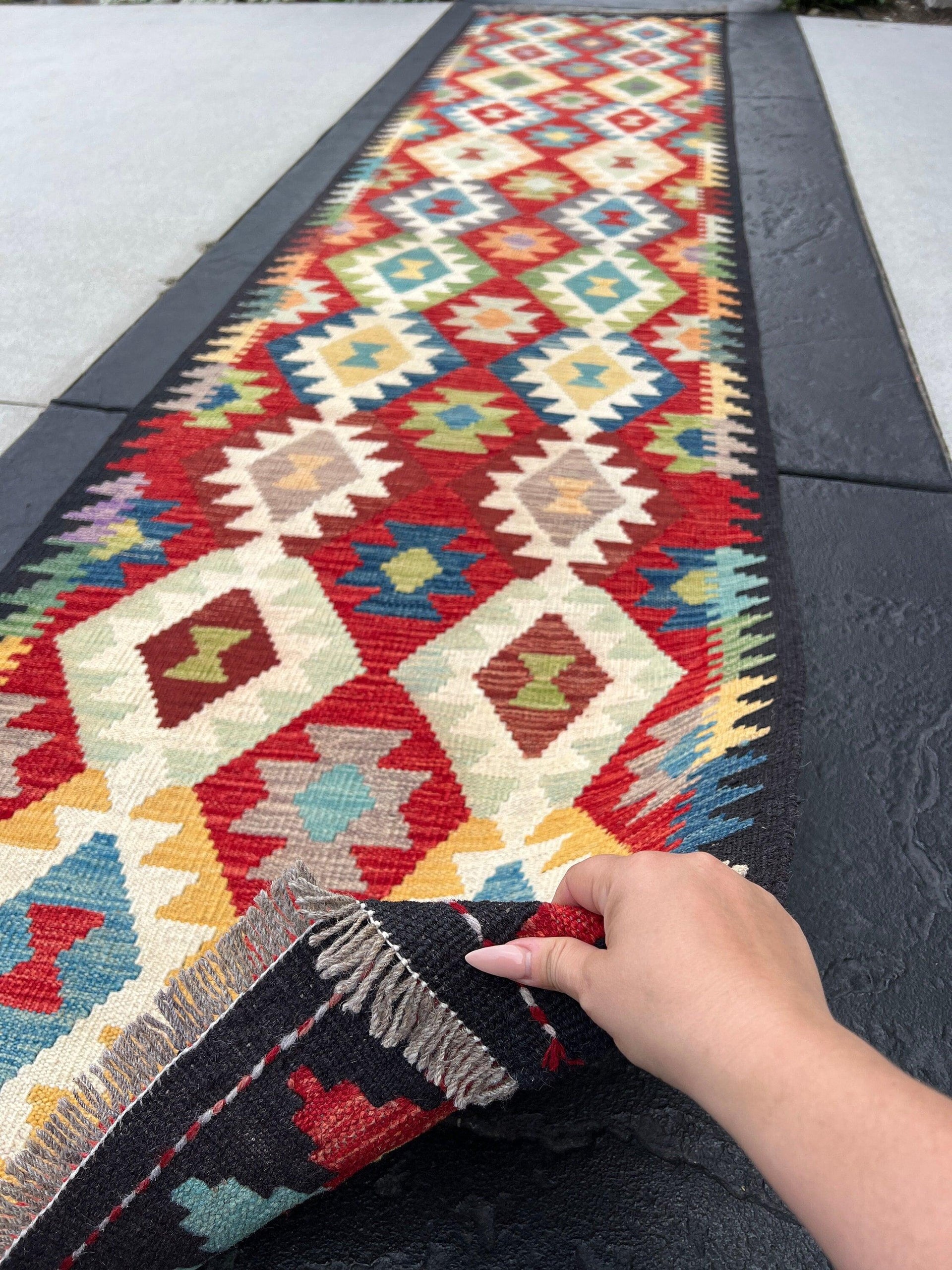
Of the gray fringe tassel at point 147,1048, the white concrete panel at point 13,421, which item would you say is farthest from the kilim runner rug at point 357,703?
the white concrete panel at point 13,421

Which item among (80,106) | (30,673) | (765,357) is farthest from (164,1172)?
(80,106)

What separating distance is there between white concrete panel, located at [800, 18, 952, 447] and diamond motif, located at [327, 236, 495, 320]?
A: 867mm

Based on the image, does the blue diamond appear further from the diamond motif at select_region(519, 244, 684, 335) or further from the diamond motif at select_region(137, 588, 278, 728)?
the diamond motif at select_region(137, 588, 278, 728)

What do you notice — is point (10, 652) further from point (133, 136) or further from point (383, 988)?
point (133, 136)

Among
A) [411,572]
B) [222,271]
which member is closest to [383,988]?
[411,572]

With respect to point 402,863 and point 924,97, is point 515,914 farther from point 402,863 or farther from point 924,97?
point 924,97

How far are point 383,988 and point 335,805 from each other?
1.09 ft

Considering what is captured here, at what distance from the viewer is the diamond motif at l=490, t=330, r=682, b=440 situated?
158 cm

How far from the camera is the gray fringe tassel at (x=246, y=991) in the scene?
67cm

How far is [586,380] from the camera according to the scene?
1.66 meters

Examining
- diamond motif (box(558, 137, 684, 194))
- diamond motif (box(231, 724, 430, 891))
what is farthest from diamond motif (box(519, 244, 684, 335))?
diamond motif (box(231, 724, 430, 891))

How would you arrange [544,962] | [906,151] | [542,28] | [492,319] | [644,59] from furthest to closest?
[542,28]
[644,59]
[906,151]
[492,319]
[544,962]

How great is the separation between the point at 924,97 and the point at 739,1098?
3.44m

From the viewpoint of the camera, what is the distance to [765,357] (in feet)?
A: 5.75
